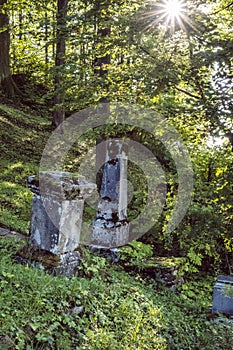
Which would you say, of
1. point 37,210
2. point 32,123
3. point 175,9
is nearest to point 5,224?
point 37,210

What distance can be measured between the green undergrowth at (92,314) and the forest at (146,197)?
13mm

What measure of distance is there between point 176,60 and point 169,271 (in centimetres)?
351

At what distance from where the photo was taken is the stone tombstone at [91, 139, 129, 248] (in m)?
6.82

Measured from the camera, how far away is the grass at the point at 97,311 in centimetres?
310

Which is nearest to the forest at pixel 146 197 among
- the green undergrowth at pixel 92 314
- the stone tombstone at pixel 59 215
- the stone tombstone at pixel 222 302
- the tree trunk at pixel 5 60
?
the green undergrowth at pixel 92 314

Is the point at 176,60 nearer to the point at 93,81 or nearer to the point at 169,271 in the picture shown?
the point at 93,81

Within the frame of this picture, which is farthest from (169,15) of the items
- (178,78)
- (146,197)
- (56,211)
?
(146,197)

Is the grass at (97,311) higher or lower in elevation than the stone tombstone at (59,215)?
lower

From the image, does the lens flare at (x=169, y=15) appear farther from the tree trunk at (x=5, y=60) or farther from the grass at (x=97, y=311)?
the tree trunk at (x=5, y=60)

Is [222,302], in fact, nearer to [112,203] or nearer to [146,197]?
[112,203]

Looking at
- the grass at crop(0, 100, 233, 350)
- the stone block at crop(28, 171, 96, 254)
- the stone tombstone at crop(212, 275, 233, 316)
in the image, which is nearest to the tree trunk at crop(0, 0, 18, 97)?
the grass at crop(0, 100, 233, 350)

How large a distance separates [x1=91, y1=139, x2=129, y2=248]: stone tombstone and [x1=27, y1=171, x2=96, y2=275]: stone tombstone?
2.23 metres

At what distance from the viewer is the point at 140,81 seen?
550 centimetres

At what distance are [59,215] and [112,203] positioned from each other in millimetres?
2701
